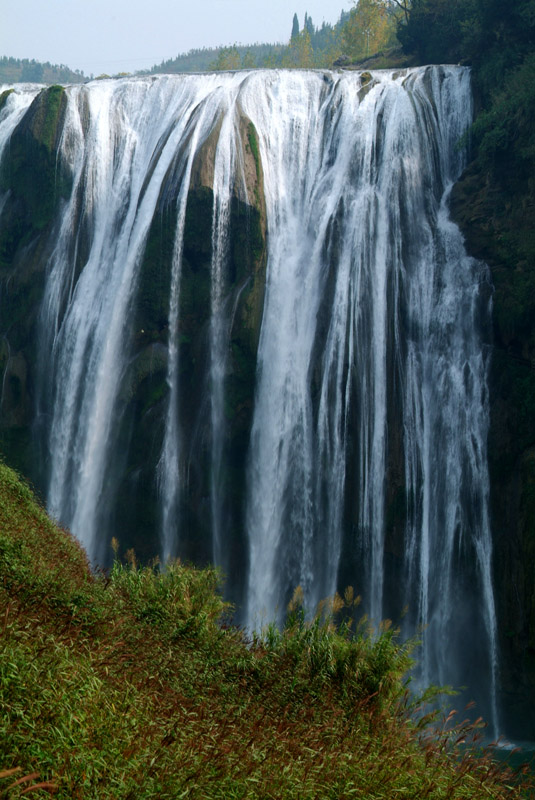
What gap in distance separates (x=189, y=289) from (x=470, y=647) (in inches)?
440

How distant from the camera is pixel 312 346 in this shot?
17.9m

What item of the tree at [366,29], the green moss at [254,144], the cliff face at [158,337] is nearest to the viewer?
the cliff face at [158,337]

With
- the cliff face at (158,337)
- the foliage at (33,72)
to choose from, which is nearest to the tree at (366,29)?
the cliff face at (158,337)

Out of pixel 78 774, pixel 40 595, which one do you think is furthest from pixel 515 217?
pixel 78 774

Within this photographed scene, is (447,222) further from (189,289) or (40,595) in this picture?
(40,595)

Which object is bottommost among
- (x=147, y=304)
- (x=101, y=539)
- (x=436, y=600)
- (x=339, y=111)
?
(x=436, y=600)

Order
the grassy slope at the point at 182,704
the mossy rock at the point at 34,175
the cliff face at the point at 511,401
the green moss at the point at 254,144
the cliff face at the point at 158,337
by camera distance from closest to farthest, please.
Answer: the grassy slope at the point at 182,704 → the cliff face at the point at 511,401 → the cliff face at the point at 158,337 → the green moss at the point at 254,144 → the mossy rock at the point at 34,175

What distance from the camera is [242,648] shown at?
8125 mm

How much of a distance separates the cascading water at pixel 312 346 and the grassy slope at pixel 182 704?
7.52 metres

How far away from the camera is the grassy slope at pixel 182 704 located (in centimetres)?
450

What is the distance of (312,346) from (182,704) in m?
12.7

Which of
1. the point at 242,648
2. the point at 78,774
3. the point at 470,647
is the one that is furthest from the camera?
the point at 470,647

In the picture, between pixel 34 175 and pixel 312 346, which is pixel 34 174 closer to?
pixel 34 175

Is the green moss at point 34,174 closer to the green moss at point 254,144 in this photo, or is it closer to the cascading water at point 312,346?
the cascading water at point 312,346
